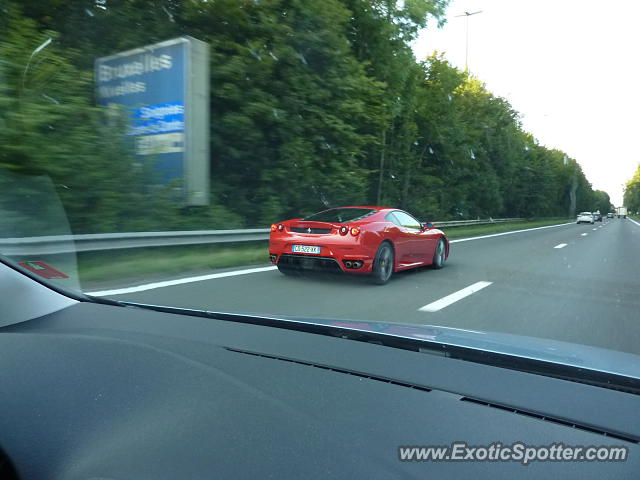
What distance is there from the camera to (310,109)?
15.8 meters

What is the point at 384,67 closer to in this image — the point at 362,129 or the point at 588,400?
the point at 362,129

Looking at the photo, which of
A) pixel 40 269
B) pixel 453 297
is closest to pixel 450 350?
pixel 40 269

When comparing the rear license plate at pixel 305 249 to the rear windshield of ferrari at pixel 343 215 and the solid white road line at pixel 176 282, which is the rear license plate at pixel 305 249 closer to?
the rear windshield of ferrari at pixel 343 215

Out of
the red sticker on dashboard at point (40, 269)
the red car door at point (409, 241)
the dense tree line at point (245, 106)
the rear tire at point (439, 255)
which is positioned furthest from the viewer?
the rear tire at point (439, 255)

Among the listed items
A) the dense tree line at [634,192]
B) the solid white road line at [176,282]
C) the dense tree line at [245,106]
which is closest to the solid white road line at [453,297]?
the solid white road line at [176,282]

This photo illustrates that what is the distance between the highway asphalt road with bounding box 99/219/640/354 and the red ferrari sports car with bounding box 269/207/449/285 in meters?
0.28

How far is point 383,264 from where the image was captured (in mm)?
7805

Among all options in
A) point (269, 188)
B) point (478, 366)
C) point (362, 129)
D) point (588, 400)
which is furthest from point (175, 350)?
point (362, 129)

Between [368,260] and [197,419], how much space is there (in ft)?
19.5

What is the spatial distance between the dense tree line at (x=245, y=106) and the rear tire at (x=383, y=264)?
5.28 m

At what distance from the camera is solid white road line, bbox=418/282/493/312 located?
5.96 metres

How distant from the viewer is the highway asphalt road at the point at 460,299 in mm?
5199

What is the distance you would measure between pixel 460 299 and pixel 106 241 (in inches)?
200

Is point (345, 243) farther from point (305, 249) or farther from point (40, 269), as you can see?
point (40, 269)
